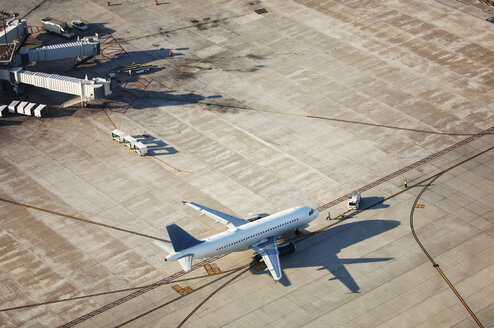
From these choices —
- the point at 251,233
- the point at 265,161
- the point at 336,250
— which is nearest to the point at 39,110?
the point at 265,161

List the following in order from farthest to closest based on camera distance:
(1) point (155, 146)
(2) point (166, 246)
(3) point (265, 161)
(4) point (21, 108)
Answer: (4) point (21, 108) < (1) point (155, 146) < (3) point (265, 161) < (2) point (166, 246)

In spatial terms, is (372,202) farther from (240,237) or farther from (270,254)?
(240,237)

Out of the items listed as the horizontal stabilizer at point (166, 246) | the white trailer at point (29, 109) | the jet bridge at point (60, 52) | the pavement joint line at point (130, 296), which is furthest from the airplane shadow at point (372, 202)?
the jet bridge at point (60, 52)

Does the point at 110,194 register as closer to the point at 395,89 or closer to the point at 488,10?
the point at 395,89

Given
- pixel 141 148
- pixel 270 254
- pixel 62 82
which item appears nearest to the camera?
pixel 270 254

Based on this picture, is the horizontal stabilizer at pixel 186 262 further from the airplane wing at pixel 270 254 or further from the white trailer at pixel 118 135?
the white trailer at pixel 118 135

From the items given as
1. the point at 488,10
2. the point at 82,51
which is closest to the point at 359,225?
the point at 82,51

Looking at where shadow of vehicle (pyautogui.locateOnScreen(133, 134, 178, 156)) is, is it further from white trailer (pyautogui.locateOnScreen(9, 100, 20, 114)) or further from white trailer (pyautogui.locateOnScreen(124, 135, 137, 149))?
white trailer (pyautogui.locateOnScreen(9, 100, 20, 114))

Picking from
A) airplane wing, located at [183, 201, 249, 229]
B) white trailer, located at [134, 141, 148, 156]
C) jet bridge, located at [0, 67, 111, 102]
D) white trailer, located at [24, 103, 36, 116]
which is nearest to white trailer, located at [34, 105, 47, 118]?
white trailer, located at [24, 103, 36, 116]
